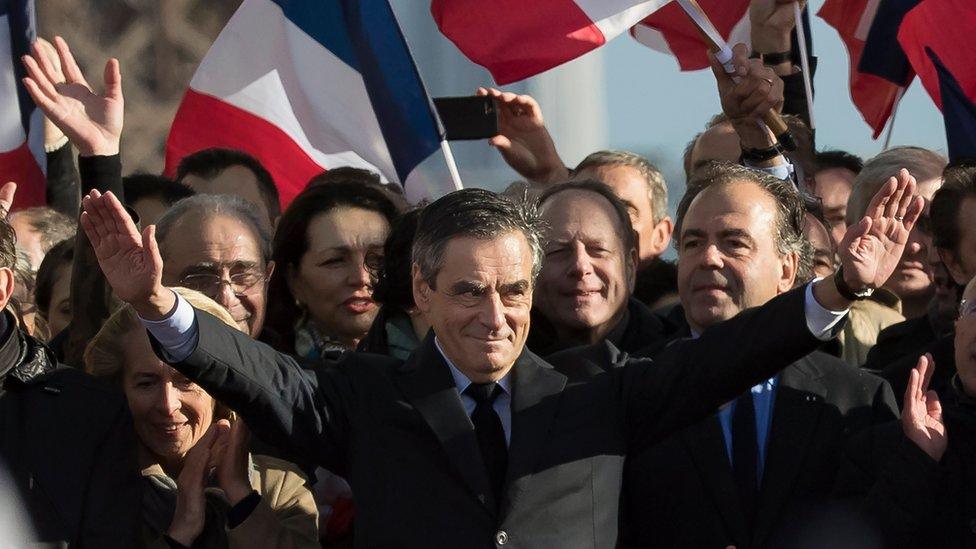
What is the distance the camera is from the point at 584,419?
480 cm

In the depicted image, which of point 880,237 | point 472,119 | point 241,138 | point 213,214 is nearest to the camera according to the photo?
point 880,237

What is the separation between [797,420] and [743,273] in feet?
2.06

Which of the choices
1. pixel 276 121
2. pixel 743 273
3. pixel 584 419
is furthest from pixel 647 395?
pixel 276 121

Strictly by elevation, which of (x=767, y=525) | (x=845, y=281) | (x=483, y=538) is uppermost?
(x=845, y=281)

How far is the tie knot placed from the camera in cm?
483

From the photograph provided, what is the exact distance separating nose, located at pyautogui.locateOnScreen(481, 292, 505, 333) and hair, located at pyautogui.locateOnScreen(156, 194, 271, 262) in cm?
152

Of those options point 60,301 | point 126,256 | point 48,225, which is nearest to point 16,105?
point 48,225

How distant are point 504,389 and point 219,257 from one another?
1460mm

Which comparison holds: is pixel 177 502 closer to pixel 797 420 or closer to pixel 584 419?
pixel 584 419

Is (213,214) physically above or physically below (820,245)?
above

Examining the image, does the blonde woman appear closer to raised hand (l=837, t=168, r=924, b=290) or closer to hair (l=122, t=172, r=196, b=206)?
raised hand (l=837, t=168, r=924, b=290)

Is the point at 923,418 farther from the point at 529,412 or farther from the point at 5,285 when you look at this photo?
the point at 5,285

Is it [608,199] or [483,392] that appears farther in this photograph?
[608,199]

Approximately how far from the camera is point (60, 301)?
21.2 feet
